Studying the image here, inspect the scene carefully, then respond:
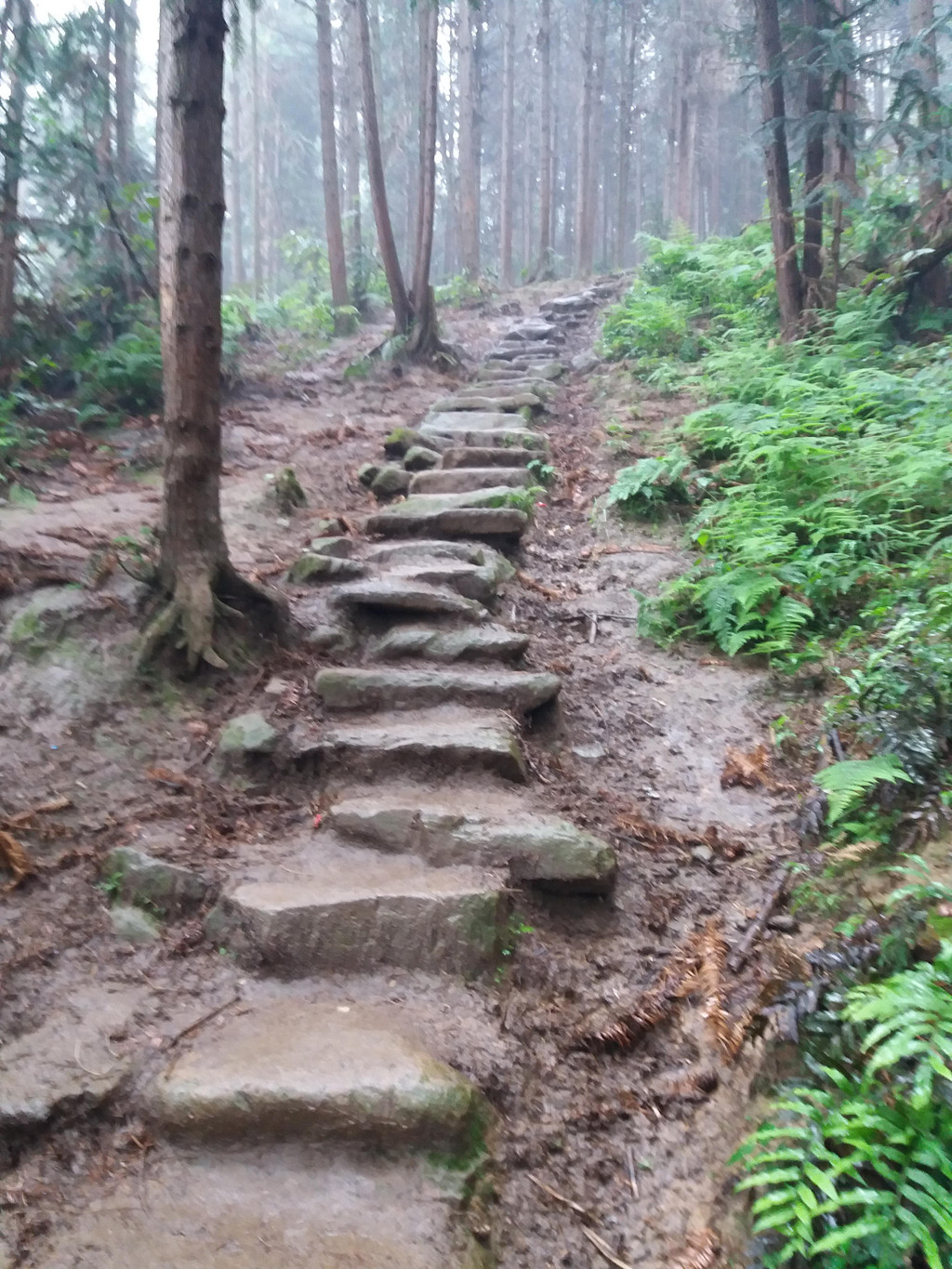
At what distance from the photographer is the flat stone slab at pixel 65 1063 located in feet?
9.00

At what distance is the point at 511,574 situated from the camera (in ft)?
20.5

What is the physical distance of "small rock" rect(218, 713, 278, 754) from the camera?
14.1 feet

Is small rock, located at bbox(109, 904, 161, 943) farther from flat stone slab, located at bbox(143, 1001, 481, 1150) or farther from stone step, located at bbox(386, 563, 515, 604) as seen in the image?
stone step, located at bbox(386, 563, 515, 604)

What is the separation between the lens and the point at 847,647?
462 centimetres

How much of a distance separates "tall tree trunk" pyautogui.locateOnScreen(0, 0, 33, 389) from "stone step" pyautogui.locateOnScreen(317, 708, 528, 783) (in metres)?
7.27

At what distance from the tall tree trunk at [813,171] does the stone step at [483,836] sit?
7.94m

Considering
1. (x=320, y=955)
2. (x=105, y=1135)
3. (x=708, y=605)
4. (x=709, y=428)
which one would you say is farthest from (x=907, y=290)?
(x=105, y=1135)

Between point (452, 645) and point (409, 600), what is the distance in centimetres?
52

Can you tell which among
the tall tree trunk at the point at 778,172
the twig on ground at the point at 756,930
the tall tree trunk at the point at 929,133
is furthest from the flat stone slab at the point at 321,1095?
the tall tree trunk at the point at 929,133

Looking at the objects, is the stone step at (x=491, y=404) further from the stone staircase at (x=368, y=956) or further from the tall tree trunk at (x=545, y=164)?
the tall tree trunk at (x=545, y=164)

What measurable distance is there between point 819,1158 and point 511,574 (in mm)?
4493

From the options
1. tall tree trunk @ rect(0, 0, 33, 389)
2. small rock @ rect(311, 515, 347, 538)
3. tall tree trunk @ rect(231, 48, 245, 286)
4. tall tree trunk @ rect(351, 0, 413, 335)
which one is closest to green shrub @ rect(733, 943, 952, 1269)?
small rock @ rect(311, 515, 347, 538)

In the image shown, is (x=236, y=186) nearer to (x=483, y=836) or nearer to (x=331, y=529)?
(x=331, y=529)

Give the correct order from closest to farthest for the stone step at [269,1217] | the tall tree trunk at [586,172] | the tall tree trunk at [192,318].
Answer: the stone step at [269,1217]
the tall tree trunk at [192,318]
the tall tree trunk at [586,172]
